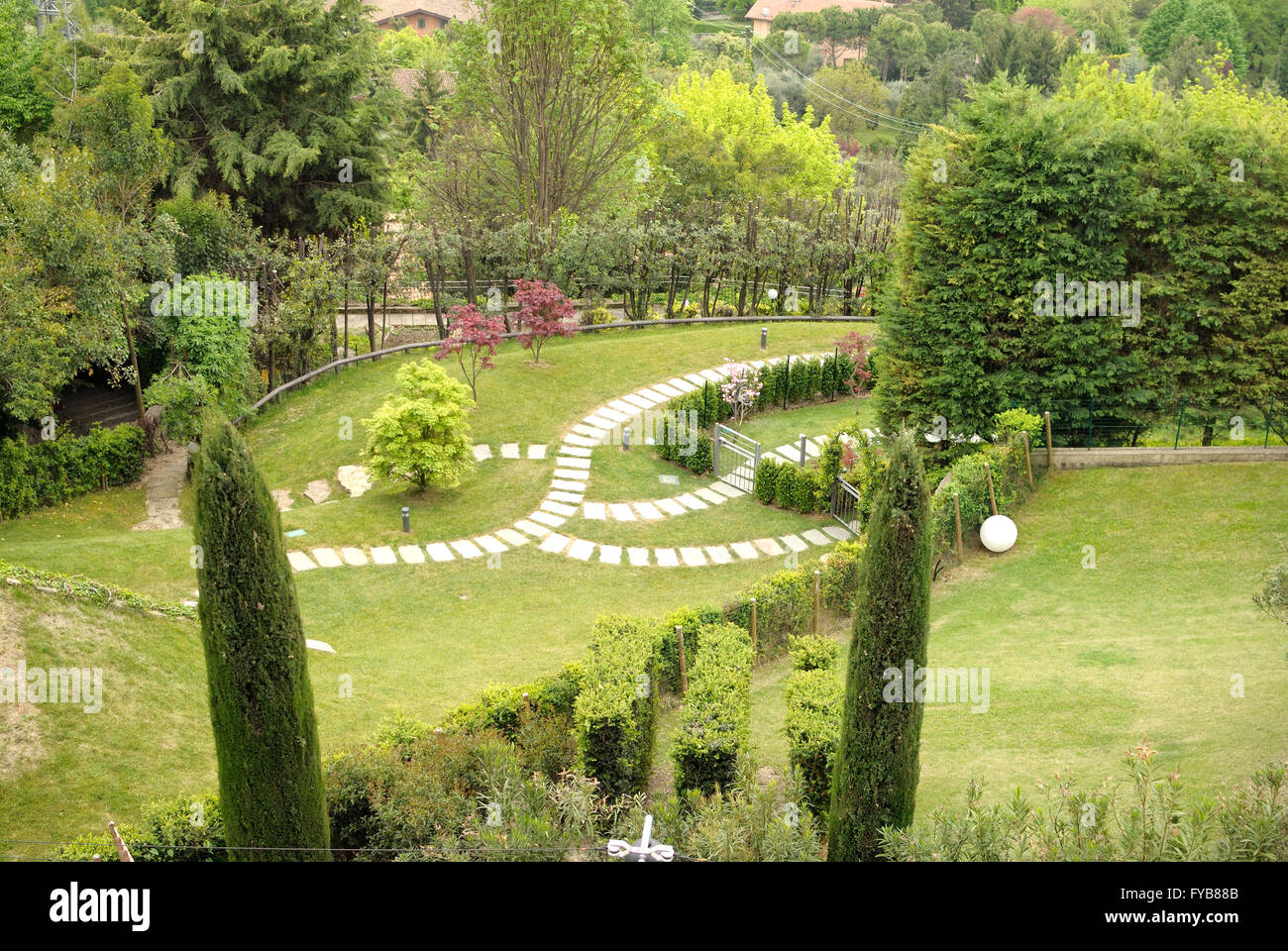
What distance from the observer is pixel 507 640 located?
1372cm

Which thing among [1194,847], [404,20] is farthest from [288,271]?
[404,20]

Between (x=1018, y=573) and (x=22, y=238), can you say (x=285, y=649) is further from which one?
(x=22, y=238)

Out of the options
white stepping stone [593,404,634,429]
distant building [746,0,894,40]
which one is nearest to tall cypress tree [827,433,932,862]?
white stepping stone [593,404,634,429]

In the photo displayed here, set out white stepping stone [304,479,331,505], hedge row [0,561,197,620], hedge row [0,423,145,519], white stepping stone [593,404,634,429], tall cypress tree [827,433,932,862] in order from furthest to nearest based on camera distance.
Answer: white stepping stone [593,404,634,429] < white stepping stone [304,479,331,505] < hedge row [0,423,145,519] < hedge row [0,561,197,620] < tall cypress tree [827,433,932,862]

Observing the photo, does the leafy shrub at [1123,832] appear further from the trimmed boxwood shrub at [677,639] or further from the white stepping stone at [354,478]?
the white stepping stone at [354,478]

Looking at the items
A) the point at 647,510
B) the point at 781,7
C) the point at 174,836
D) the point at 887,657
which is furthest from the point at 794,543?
the point at 781,7

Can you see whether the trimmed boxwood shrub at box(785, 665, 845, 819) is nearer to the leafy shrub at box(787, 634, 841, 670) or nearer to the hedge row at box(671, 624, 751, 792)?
the hedge row at box(671, 624, 751, 792)

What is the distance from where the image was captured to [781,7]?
105 meters

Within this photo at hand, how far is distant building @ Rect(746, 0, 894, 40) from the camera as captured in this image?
102 meters

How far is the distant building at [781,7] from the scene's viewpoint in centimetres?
10175

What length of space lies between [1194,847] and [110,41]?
99.6ft

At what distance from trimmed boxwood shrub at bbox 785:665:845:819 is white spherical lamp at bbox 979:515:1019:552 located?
6.52 metres

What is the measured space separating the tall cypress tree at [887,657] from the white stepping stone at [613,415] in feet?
45.1

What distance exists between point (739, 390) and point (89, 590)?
1321cm
